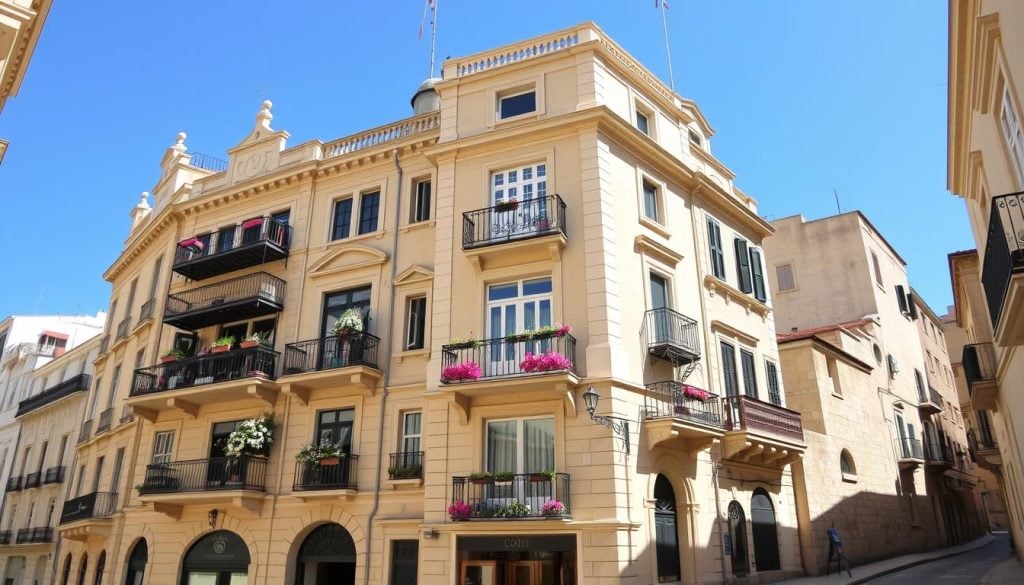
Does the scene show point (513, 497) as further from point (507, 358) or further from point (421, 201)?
point (421, 201)

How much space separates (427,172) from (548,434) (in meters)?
8.87

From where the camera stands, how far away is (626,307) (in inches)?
670

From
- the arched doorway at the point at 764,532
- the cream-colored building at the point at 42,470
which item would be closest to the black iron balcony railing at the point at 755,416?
the arched doorway at the point at 764,532

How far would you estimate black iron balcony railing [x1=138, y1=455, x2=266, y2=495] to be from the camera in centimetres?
1873

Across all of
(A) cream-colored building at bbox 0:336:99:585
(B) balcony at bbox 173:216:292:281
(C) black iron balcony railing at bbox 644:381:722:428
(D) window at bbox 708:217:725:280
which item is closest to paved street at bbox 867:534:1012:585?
(C) black iron balcony railing at bbox 644:381:722:428

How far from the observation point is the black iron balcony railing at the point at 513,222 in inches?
679

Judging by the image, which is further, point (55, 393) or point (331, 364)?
point (55, 393)

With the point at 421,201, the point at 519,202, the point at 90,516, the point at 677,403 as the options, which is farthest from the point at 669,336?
the point at 90,516

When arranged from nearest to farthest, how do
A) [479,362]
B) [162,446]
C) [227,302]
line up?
[479,362], [227,302], [162,446]

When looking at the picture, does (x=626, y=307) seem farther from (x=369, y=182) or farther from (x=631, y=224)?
(x=369, y=182)

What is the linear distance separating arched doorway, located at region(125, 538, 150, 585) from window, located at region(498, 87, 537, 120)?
54.9ft

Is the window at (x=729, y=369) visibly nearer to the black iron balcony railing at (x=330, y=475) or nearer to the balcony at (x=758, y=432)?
the balcony at (x=758, y=432)

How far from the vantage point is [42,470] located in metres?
33.5

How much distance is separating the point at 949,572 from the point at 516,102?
19.4 m
